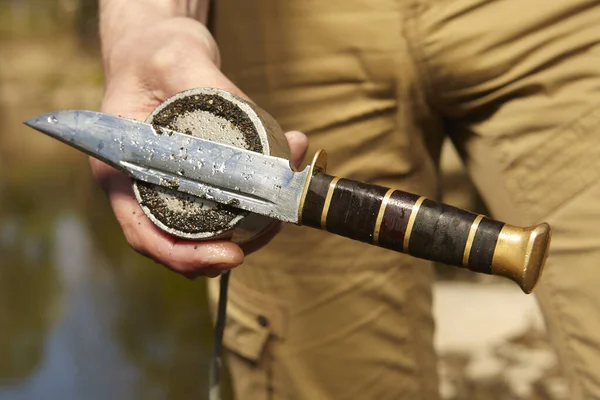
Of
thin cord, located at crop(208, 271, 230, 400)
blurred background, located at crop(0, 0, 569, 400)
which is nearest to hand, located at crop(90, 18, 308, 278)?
thin cord, located at crop(208, 271, 230, 400)

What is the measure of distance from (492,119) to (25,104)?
5.64 m

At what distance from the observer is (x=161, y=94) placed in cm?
88

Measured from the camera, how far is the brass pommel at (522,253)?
0.67 metres

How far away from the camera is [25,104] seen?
600 centimetres

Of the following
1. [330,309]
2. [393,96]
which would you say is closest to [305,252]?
[330,309]

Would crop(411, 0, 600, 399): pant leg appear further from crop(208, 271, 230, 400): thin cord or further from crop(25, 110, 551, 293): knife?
crop(208, 271, 230, 400): thin cord

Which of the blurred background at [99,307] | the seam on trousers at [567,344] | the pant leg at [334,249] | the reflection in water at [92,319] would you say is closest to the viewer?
the seam on trousers at [567,344]

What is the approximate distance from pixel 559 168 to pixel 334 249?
352 millimetres

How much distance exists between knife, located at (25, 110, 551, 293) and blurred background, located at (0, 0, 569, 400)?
60.8 inches

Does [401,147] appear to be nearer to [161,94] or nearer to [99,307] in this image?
[161,94]

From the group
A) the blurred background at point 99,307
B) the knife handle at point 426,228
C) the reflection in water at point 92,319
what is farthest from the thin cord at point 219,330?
the reflection in water at point 92,319

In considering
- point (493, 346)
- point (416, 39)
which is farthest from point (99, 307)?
point (416, 39)

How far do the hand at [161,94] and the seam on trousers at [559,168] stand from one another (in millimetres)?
279

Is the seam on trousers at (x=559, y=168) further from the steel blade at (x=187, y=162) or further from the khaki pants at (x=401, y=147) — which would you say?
the steel blade at (x=187, y=162)
